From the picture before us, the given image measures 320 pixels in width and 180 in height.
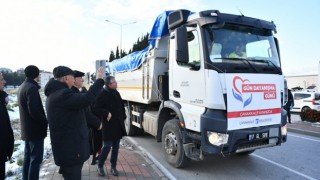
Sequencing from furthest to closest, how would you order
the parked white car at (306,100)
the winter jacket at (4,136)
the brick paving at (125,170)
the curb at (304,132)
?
the parked white car at (306,100), the curb at (304,132), the brick paving at (125,170), the winter jacket at (4,136)

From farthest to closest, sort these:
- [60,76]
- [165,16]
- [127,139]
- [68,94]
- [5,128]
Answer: [127,139] → [165,16] → [5,128] → [60,76] → [68,94]

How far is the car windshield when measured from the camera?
5.20 meters

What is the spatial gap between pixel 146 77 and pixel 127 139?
8.92ft

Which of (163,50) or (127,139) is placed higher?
(163,50)

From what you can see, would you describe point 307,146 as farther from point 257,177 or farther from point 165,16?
point 165,16

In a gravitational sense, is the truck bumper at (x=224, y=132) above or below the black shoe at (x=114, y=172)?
above

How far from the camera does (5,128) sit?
13.1ft

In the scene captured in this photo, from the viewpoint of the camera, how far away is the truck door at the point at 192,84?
5.23 metres

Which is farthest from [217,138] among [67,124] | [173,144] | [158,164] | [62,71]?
[62,71]

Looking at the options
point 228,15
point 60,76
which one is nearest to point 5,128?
point 60,76

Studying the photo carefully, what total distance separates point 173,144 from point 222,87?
1.82 m

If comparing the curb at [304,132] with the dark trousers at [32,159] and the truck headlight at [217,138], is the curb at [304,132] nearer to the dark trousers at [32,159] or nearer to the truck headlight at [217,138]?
the truck headlight at [217,138]

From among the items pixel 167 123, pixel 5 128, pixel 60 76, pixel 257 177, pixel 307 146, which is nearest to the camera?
pixel 60 76

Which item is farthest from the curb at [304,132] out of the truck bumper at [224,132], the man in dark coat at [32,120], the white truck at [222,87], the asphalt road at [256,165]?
the man in dark coat at [32,120]
